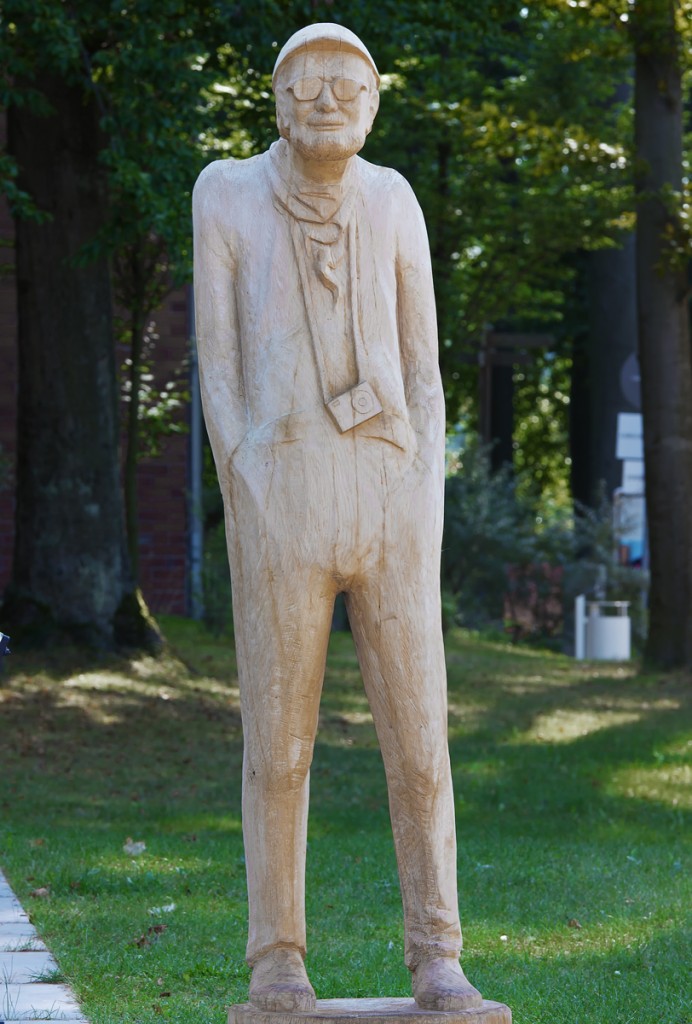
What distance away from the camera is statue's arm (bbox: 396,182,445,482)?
4.43 m

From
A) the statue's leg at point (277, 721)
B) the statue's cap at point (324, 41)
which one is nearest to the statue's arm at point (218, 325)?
the statue's leg at point (277, 721)

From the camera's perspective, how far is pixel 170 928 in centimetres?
670

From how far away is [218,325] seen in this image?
443 cm

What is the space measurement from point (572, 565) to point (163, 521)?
562cm

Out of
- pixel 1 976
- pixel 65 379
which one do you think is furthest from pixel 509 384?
pixel 1 976

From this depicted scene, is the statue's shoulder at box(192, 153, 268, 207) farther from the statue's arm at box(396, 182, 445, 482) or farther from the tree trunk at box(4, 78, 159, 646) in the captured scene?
the tree trunk at box(4, 78, 159, 646)

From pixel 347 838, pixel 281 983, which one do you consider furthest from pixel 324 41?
pixel 347 838

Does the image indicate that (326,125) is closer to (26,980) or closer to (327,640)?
(327,640)

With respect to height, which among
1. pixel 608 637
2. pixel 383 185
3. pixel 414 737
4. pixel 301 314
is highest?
pixel 383 185

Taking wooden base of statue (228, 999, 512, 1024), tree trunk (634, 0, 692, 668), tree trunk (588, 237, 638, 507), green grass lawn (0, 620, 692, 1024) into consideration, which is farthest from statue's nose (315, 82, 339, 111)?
tree trunk (588, 237, 638, 507)

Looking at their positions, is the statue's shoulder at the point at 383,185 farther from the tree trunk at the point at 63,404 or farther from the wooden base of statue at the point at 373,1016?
the tree trunk at the point at 63,404

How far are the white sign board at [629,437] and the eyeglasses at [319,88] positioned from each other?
1819cm

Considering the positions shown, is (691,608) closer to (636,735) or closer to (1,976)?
(636,735)

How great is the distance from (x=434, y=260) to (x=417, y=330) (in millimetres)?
16264
